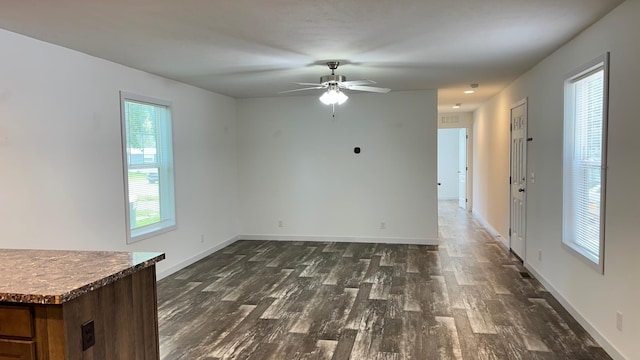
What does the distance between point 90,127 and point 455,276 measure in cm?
417

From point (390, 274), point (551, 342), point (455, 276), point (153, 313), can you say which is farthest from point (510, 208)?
point (153, 313)

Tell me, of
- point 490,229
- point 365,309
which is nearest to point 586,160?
point 365,309

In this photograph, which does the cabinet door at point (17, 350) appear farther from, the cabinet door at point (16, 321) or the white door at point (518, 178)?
the white door at point (518, 178)

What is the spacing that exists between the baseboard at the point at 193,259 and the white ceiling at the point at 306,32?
2340 millimetres

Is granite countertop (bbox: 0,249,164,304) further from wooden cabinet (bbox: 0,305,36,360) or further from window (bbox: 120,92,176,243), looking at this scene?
window (bbox: 120,92,176,243)

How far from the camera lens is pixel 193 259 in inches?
224

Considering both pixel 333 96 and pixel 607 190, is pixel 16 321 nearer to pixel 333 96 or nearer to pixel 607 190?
pixel 333 96

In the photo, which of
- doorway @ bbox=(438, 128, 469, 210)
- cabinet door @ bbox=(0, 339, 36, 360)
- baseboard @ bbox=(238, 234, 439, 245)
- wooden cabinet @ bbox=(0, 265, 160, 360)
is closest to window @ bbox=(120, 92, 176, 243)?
baseboard @ bbox=(238, 234, 439, 245)

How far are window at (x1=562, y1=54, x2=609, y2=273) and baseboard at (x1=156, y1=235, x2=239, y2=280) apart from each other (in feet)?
14.1

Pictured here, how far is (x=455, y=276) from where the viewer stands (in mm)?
4902

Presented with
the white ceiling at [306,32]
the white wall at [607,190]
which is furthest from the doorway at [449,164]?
the white ceiling at [306,32]

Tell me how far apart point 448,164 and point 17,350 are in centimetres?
1263

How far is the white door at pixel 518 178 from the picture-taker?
17.2ft

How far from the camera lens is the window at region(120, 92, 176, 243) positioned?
450 centimetres
